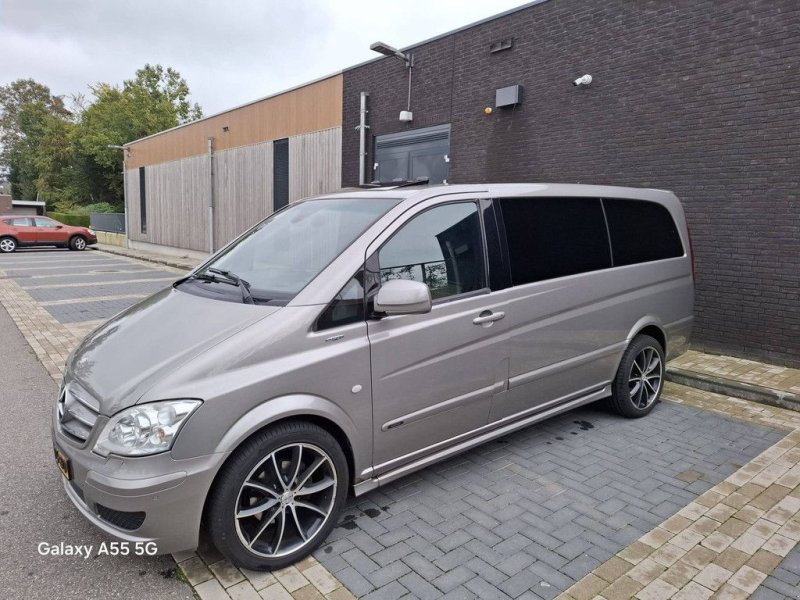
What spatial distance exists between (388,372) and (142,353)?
4.07 ft

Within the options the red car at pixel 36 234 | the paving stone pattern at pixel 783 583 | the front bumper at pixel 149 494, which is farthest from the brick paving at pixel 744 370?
the red car at pixel 36 234

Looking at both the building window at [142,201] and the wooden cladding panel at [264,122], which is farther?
the building window at [142,201]

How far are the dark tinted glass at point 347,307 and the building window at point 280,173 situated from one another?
12279 mm

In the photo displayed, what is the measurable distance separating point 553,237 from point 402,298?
1613mm

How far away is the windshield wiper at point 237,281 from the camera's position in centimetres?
292

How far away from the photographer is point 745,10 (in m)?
6.08

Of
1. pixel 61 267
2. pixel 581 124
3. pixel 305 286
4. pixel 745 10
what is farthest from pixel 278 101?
pixel 305 286

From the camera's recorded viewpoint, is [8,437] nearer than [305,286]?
No

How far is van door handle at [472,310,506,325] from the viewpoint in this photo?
3.33 m

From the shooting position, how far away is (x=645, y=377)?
4703mm

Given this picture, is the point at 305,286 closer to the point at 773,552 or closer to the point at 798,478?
the point at 773,552

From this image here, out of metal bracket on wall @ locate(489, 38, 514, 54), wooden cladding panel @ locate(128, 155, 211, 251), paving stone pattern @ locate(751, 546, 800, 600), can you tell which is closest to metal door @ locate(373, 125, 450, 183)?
metal bracket on wall @ locate(489, 38, 514, 54)

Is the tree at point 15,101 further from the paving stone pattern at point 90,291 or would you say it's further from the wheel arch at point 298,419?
the wheel arch at point 298,419

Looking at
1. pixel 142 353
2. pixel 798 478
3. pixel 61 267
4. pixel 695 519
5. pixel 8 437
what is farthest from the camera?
pixel 61 267
